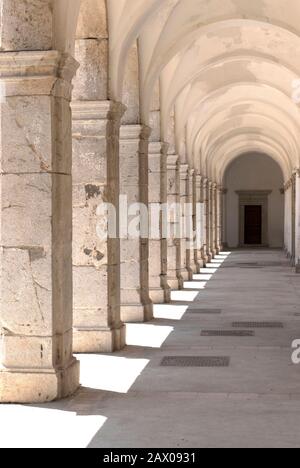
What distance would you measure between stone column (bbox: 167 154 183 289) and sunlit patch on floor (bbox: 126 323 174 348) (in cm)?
538

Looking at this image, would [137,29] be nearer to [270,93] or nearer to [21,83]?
[21,83]

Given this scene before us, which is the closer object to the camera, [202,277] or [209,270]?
[202,277]

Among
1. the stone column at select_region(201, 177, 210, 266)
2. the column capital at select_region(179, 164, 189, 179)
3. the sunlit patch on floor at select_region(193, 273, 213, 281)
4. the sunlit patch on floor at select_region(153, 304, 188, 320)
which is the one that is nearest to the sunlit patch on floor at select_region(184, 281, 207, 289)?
the sunlit patch on floor at select_region(193, 273, 213, 281)

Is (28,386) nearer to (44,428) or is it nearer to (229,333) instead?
(44,428)

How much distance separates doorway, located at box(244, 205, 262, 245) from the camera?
41625mm

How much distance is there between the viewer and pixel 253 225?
4188cm

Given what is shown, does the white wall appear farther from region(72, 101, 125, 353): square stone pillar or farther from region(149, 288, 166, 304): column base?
region(72, 101, 125, 353): square stone pillar

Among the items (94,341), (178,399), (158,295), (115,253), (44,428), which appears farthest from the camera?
(158,295)

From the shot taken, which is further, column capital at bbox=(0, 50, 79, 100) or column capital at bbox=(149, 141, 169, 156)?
column capital at bbox=(149, 141, 169, 156)

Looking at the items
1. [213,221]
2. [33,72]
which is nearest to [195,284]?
[33,72]

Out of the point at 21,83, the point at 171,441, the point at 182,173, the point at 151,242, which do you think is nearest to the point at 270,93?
the point at 182,173

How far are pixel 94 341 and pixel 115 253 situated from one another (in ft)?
3.63

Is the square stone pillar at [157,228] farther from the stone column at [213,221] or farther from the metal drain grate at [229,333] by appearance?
the stone column at [213,221]

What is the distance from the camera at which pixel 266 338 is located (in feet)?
33.7
